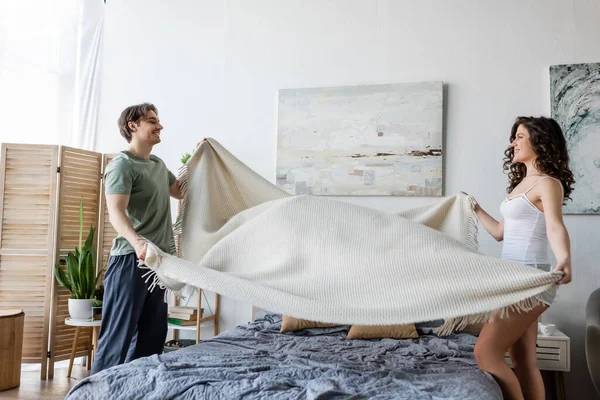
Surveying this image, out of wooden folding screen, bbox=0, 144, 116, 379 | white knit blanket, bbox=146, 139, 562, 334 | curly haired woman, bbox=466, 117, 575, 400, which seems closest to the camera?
white knit blanket, bbox=146, 139, 562, 334

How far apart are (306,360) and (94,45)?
3.51 m

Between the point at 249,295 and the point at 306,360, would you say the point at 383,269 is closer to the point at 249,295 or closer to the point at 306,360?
the point at 249,295

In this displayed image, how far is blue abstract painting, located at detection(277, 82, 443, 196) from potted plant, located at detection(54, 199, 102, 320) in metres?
1.48

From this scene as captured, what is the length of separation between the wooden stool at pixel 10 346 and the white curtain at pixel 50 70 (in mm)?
1507

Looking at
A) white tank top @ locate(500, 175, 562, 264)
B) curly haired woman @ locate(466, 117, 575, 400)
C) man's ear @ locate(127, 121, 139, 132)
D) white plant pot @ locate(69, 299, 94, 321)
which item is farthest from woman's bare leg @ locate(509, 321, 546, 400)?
white plant pot @ locate(69, 299, 94, 321)

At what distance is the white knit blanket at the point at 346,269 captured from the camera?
1.97m

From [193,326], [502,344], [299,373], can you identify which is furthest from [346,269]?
[193,326]

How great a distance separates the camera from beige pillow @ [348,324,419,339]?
3.27 m

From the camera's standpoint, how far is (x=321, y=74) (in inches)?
166

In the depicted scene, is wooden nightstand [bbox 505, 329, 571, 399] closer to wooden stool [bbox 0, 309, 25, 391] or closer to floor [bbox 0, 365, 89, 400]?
floor [bbox 0, 365, 89, 400]

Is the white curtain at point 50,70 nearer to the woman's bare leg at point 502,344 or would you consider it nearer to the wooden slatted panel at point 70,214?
the wooden slatted panel at point 70,214

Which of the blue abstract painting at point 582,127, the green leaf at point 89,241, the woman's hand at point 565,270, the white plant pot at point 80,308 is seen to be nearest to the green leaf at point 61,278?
the white plant pot at point 80,308

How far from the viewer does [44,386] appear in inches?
151

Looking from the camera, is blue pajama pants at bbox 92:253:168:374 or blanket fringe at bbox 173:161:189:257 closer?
blue pajama pants at bbox 92:253:168:374
